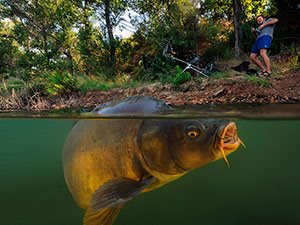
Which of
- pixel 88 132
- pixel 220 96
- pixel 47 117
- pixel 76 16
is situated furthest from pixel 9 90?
pixel 88 132

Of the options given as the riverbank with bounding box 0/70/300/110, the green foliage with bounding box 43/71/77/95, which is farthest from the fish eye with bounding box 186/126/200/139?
the green foliage with bounding box 43/71/77/95

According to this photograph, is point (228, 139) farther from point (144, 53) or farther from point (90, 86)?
point (144, 53)

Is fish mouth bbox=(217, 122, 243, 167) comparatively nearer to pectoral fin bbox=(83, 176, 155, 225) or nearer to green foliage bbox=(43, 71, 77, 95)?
pectoral fin bbox=(83, 176, 155, 225)

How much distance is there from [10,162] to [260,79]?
1472 centimetres

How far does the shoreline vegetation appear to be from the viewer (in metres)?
13.7

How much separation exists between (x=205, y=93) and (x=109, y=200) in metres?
10.7

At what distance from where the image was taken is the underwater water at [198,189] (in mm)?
9383

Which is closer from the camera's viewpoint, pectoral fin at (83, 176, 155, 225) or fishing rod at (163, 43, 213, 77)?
pectoral fin at (83, 176, 155, 225)

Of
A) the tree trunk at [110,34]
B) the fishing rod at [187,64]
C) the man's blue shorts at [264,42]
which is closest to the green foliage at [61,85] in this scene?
the tree trunk at [110,34]

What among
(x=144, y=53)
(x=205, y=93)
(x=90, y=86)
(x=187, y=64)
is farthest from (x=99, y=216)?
(x=144, y=53)

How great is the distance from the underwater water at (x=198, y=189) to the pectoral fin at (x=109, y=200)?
315 centimetres

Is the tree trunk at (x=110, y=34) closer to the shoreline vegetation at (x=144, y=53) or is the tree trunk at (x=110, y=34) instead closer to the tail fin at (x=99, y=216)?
the shoreline vegetation at (x=144, y=53)

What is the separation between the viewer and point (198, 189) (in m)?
11.4

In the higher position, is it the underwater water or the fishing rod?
the fishing rod
